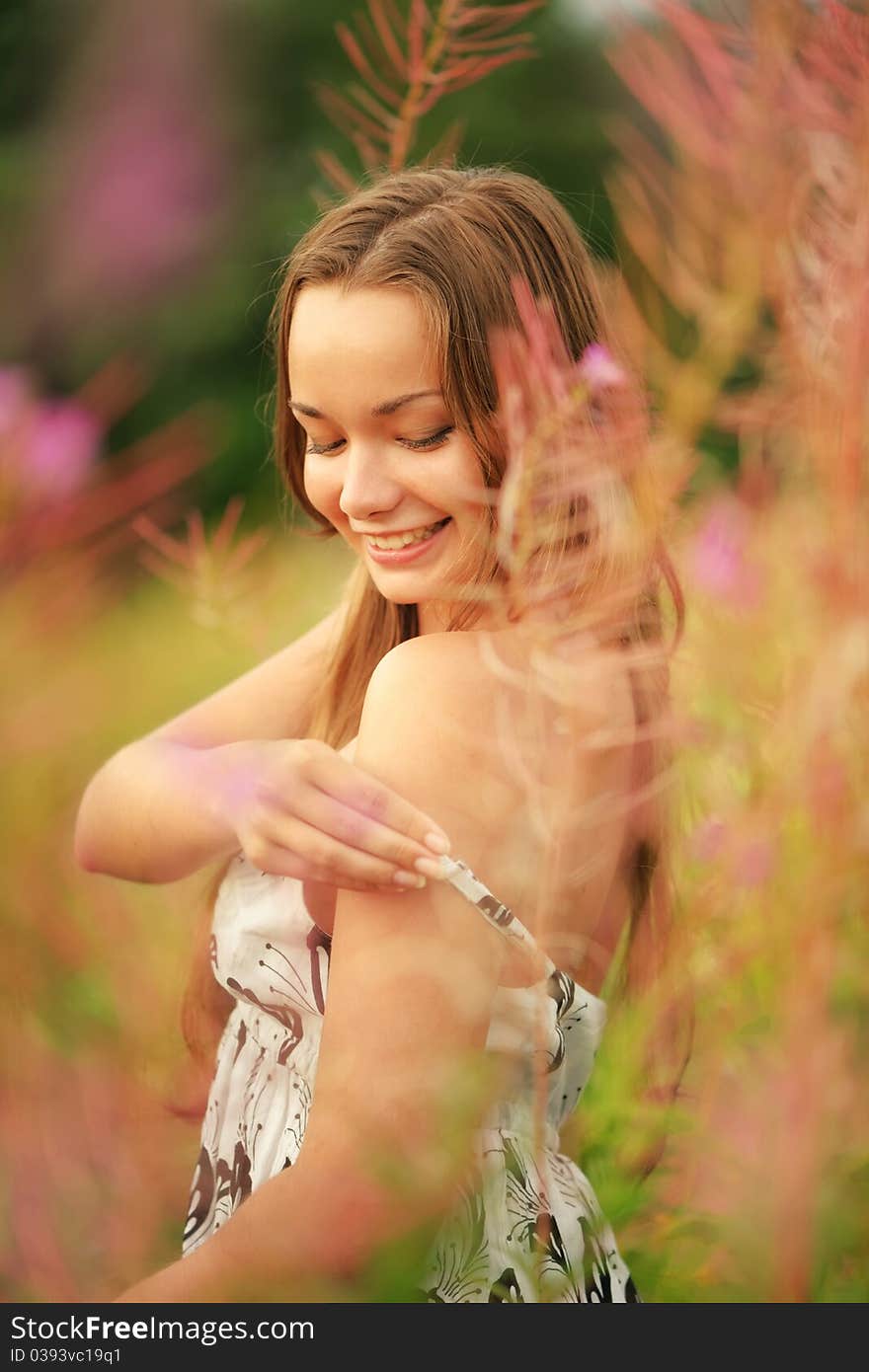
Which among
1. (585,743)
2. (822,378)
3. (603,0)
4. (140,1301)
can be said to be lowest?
(140,1301)

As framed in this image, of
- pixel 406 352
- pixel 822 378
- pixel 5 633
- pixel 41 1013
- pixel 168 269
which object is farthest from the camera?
pixel 168 269

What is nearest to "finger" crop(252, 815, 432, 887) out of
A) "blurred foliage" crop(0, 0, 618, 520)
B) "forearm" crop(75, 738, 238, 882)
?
"forearm" crop(75, 738, 238, 882)

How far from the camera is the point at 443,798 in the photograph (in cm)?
56

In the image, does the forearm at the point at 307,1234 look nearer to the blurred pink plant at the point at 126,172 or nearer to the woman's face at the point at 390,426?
the woman's face at the point at 390,426

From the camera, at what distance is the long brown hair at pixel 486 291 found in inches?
23.1

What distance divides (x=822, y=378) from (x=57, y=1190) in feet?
2.03

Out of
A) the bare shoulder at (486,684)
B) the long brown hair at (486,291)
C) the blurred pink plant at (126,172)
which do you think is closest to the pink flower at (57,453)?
the long brown hair at (486,291)

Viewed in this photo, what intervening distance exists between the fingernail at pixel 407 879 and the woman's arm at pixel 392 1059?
1 cm

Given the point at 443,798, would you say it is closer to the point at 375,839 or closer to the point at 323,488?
the point at 375,839

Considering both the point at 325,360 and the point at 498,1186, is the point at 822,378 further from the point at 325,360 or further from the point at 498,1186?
the point at 498,1186

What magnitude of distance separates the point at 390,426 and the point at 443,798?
0.58ft

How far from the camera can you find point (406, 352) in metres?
0.59

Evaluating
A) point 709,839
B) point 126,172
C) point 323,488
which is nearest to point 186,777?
point 323,488
